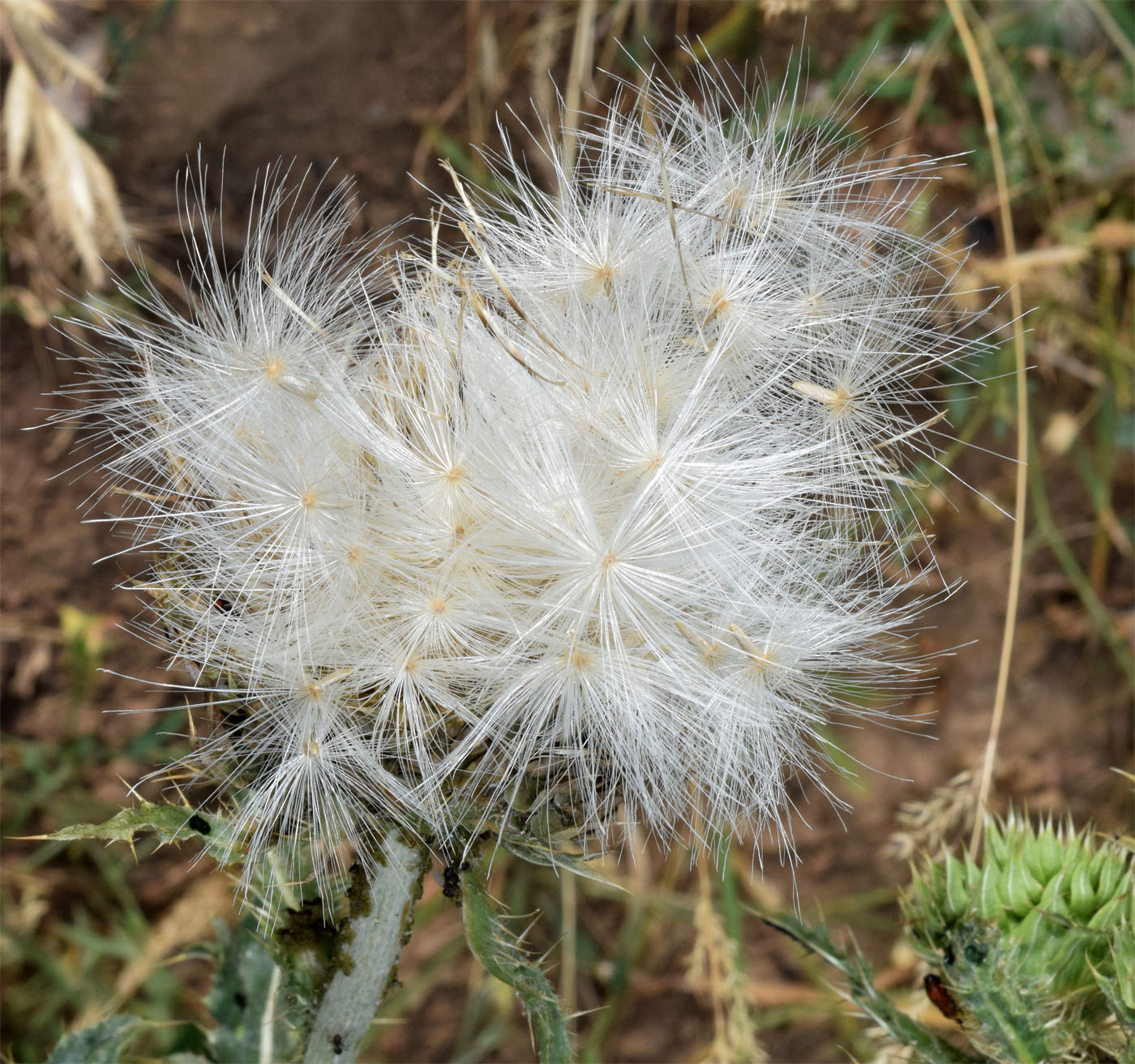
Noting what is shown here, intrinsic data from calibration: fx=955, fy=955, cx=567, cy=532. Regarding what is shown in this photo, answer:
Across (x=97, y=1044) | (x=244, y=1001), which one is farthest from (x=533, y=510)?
(x=97, y=1044)

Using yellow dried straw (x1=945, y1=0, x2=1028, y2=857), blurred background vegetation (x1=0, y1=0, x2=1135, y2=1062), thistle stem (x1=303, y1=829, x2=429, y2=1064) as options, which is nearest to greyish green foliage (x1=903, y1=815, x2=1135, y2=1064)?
yellow dried straw (x1=945, y1=0, x2=1028, y2=857)

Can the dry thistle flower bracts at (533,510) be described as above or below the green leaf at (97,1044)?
above

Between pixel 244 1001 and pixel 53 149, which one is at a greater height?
pixel 53 149

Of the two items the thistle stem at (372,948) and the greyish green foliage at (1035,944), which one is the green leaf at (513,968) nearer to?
the thistle stem at (372,948)

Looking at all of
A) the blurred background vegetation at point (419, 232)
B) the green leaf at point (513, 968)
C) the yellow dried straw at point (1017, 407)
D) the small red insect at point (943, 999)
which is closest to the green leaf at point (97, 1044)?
the blurred background vegetation at point (419, 232)

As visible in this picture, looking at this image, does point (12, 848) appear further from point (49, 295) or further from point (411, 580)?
point (411, 580)

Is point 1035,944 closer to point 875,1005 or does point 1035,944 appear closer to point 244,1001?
point 875,1005

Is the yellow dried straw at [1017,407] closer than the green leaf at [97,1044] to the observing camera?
No
